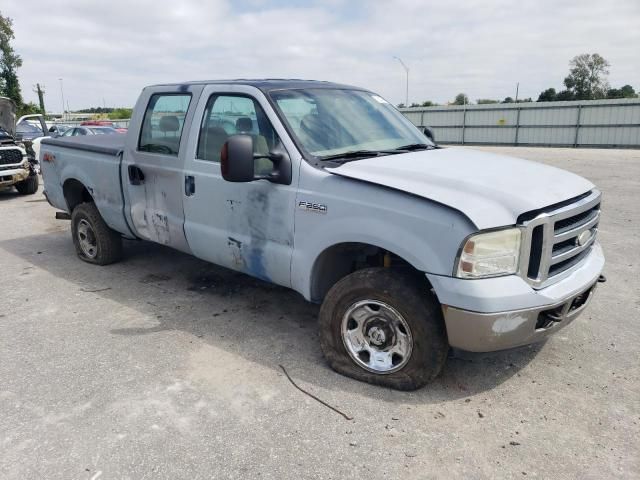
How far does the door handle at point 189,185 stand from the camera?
4234mm

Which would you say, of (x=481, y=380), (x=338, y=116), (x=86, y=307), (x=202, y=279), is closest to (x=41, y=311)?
(x=86, y=307)

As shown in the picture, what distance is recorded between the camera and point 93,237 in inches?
236

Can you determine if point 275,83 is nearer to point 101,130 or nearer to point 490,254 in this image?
point 490,254

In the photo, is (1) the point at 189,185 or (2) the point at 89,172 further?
(2) the point at 89,172

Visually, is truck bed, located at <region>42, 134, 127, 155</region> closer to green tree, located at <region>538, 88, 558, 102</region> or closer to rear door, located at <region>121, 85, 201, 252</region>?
rear door, located at <region>121, 85, 201, 252</region>

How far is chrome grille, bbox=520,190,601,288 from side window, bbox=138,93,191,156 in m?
2.95

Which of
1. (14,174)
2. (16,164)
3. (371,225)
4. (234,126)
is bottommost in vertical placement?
(14,174)

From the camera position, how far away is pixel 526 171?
3.52 m

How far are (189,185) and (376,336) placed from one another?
2.04 m

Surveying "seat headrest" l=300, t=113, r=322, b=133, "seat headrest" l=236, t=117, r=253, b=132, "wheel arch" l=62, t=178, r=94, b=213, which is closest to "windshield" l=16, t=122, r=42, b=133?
"wheel arch" l=62, t=178, r=94, b=213

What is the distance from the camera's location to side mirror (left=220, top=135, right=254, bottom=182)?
10.7 feet

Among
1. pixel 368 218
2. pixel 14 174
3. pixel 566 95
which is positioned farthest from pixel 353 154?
pixel 566 95

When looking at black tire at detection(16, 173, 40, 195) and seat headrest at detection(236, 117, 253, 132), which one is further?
black tire at detection(16, 173, 40, 195)

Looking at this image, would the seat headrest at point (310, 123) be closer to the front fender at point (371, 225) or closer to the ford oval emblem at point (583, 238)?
the front fender at point (371, 225)
